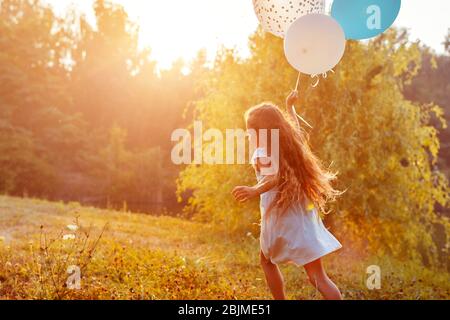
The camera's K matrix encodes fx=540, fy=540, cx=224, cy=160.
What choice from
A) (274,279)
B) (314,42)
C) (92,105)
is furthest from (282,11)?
(92,105)

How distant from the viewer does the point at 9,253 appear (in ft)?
15.3

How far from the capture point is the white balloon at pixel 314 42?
11.5 ft

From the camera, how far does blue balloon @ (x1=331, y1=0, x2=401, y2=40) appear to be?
158 inches

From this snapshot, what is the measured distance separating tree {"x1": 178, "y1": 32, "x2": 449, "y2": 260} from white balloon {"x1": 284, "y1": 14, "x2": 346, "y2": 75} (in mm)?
3665

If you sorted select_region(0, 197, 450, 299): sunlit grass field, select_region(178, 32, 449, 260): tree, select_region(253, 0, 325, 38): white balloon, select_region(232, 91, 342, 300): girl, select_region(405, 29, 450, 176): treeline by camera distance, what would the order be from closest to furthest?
1. select_region(232, 91, 342, 300): girl
2. select_region(0, 197, 450, 299): sunlit grass field
3. select_region(253, 0, 325, 38): white balloon
4. select_region(178, 32, 449, 260): tree
5. select_region(405, 29, 450, 176): treeline

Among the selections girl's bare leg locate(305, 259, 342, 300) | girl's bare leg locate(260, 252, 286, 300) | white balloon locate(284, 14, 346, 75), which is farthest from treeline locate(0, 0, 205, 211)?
girl's bare leg locate(305, 259, 342, 300)

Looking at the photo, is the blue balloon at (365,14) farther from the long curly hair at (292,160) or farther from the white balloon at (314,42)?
the long curly hair at (292,160)

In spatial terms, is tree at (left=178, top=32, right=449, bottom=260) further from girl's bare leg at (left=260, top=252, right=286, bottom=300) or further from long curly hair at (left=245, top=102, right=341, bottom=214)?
A: girl's bare leg at (left=260, top=252, right=286, bottom=300)

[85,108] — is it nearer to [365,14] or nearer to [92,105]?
[92,105]

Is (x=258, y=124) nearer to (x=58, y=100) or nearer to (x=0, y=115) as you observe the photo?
(x=0, y=115)

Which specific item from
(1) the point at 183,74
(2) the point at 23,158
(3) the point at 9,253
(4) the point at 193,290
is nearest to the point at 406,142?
(4) the point at 193,290

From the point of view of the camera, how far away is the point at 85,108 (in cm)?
2223

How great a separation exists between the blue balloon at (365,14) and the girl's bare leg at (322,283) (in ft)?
6.35

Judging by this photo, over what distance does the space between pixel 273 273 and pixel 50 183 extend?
16.4m
